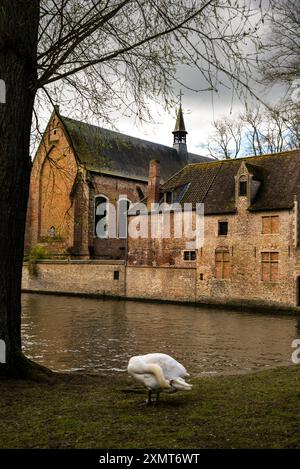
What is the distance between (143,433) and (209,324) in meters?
15.8

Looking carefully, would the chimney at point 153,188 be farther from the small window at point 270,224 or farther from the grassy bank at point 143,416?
the grassy bank at point 143,416

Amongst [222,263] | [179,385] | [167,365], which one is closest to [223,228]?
[222,263]

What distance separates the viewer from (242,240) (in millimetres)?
27312

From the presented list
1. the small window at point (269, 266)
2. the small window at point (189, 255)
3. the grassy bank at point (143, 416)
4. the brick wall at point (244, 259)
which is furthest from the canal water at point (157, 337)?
the small window at point (189, 255)

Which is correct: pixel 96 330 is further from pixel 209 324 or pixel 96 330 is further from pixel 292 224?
pixel 292 224

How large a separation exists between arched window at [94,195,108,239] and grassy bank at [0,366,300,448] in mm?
34187

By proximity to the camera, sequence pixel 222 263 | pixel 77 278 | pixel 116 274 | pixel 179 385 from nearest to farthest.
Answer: pixel 179 385 < pixel 222 263 < pixel 116 274 < pixel 77 278

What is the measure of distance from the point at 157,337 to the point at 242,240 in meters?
13.1

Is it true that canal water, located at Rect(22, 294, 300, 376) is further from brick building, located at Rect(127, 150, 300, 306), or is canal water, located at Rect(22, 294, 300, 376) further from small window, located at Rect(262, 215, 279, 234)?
small window, located at Rect(262, 215, 279, 234)

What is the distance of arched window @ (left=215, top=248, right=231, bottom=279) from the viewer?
91.6 ft

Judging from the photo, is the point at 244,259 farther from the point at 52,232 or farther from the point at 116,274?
the point at 52,232

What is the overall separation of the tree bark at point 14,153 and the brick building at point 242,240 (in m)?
20.7

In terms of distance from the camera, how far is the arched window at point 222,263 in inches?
1099
